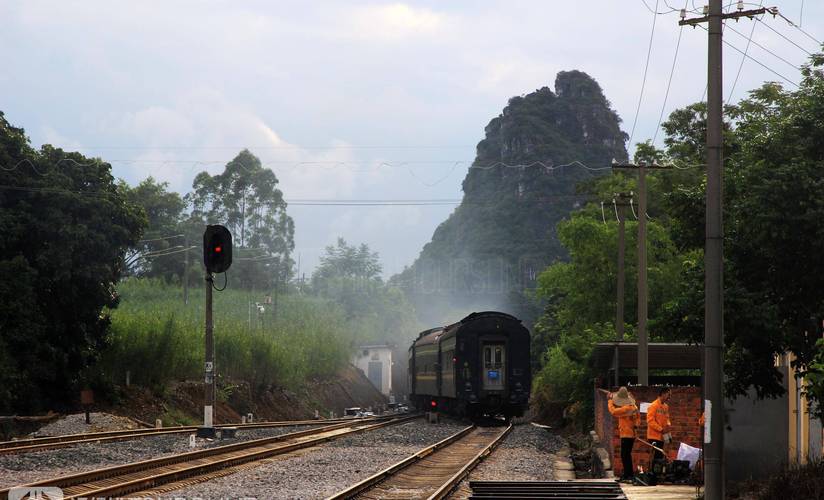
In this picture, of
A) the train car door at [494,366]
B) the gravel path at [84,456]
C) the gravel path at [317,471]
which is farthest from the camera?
the train car door at [494,366]

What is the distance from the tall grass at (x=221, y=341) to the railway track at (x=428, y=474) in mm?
18977

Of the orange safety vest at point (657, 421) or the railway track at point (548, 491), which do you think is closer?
the railway track at point (548, 491)

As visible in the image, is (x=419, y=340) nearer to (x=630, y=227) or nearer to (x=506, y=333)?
(x=630, y=227)

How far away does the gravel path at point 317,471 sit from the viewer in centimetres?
1599

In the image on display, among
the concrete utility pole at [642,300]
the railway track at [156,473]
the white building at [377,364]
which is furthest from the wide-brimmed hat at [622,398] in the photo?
the white building at [377,364]

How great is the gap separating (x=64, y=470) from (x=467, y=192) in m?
139

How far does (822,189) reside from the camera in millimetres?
18266

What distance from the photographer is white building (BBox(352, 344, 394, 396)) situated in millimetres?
103750

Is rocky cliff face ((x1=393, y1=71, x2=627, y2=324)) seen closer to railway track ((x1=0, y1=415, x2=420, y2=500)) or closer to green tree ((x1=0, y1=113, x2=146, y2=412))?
green tree ((x1=0, y1=113, x2=146, y2=412))

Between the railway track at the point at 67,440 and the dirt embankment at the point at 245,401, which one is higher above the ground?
the railway track at the point at 67,440

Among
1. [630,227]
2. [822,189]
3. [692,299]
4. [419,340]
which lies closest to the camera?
[822,189]

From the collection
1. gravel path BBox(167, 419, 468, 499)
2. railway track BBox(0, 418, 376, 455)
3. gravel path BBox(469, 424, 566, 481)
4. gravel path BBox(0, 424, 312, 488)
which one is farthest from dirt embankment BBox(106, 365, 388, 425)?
gravel path BBox(0, 424, 312, 488)

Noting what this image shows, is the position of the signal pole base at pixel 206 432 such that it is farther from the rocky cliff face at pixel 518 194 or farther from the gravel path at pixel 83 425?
the rocky cliff face at pixel 518 194

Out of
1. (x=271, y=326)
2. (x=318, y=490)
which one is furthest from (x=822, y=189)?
(x=271, y=326)
